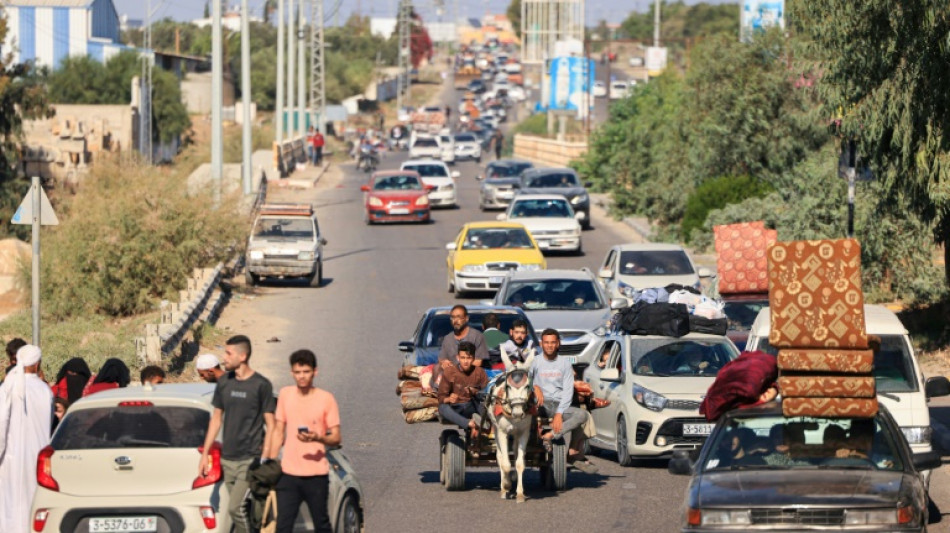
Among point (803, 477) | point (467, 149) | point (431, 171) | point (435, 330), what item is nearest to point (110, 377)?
point (803, 477)

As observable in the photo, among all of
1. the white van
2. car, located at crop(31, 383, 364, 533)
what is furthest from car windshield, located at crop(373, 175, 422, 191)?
car, located at crop(31, 383, 364, 533)

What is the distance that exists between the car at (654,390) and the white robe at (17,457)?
6608 millimetres

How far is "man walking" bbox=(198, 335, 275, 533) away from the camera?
10453mm

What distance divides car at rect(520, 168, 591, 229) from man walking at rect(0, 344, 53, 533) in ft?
118

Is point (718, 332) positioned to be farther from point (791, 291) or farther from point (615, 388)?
point (791, 291)

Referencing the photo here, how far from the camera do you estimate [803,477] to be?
10164mm

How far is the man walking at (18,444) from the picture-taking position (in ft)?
39.1

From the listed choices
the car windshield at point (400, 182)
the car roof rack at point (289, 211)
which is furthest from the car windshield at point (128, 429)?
the car windshield at point (400, 182)

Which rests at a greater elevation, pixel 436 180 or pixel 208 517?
pixel 436 180

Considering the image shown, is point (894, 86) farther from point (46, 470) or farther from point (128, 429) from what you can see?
point (46, 470)

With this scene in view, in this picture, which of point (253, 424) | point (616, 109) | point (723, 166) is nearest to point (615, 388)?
point (253, 424)

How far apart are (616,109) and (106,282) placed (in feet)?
109

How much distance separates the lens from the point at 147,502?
404 inches

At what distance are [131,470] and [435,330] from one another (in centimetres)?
1021
